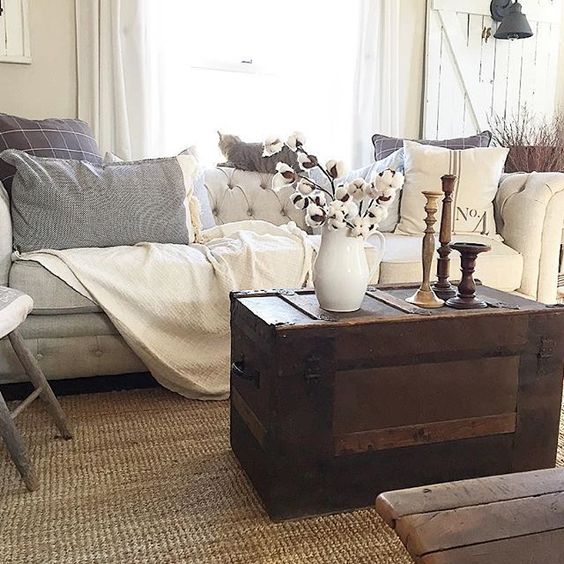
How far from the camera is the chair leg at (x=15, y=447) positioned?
1.61 meters

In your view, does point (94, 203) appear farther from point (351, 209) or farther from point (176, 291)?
point (351, 209)

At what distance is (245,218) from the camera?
3.18 meters

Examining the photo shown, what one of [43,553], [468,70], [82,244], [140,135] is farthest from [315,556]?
[468,70]

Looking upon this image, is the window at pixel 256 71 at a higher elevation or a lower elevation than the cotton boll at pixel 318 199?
higher

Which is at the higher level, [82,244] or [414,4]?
[414,4]

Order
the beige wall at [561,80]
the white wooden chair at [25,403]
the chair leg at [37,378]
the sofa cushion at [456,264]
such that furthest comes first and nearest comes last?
the beige wall at [561,80]
the sofa cushion at [456,264]
the chair leg at [37,378]
the white wooden chair at [25,403]

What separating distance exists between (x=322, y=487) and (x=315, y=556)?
0.18m

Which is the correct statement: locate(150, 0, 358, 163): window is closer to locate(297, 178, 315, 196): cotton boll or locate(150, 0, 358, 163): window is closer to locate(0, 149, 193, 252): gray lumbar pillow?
locate(0, 149, 193, 252): gray lumbar pillow

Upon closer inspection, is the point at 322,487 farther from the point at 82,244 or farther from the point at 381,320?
the point at 82,244

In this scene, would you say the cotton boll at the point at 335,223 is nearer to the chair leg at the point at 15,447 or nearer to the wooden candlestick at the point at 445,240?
the wooden candlestick at the point at 445,240

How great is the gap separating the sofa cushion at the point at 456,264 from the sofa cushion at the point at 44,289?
112 centimetres

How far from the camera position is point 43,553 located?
4.59 ft

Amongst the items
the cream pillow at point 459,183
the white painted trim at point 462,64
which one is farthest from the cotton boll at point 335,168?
the white painted trim at point 462,64

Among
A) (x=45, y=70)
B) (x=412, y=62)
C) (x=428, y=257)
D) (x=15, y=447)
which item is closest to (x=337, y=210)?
(x=428, y=257)
